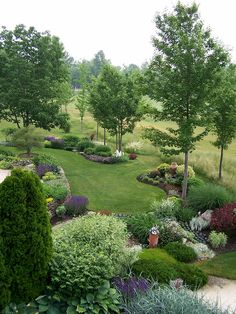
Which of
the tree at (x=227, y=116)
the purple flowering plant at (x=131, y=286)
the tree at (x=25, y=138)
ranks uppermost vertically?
the tree at (x=227, y=116)

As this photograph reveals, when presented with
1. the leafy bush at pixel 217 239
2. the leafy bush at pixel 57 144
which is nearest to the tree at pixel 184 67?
the leafy bush at pixel 217 239

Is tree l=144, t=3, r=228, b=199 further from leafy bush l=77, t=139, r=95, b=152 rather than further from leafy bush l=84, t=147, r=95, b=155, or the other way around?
leafy bush l=77, t=139, r=95, b=152

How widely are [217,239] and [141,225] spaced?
8.40ft

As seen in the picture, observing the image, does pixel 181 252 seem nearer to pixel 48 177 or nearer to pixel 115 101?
pixel 48 177

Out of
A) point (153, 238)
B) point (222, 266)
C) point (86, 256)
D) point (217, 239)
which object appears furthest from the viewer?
point (217, 239)

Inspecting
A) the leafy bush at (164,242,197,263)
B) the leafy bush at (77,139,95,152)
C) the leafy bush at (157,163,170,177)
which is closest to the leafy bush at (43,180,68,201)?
the leafy bush at (164,242,197,263)

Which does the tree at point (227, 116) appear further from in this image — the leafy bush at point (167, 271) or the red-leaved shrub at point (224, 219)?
the leafy bush at point (167, 271)

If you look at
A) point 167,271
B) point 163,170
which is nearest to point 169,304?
point 167,271

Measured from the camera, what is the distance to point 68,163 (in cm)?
2673

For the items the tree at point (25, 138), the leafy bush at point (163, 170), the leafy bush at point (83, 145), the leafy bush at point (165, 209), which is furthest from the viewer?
the leafy bush at point (83, 145)

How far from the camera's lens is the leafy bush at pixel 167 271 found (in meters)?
9.05

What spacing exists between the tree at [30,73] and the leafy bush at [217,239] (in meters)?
18.6

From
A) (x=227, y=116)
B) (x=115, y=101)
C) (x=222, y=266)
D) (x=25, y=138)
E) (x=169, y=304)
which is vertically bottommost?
(x=222, y=266)

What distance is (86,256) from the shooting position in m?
7.93
